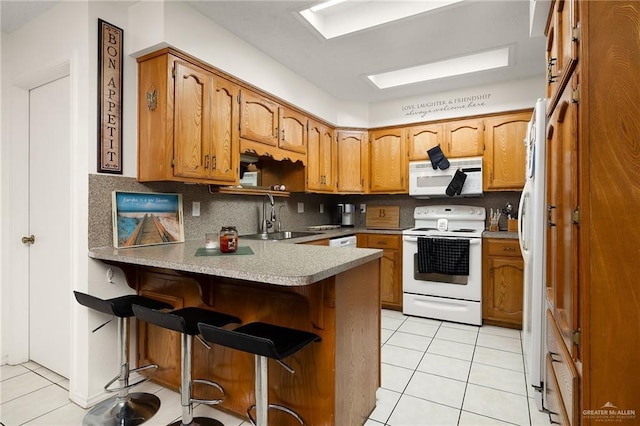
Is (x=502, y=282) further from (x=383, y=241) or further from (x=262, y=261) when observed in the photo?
(x=262, y=261)

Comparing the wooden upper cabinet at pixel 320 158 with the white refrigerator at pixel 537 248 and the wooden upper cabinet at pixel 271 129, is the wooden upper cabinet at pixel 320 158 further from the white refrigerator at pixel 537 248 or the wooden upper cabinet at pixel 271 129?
the white refrigerator at pixel 537 248

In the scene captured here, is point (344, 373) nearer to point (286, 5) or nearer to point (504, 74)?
point (286, 5)

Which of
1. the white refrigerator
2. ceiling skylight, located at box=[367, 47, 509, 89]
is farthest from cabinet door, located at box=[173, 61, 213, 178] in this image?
the white refrigerator

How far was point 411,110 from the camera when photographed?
3.94 metres

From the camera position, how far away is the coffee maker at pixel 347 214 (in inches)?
171

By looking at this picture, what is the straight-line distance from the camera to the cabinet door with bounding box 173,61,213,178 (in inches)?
83.9

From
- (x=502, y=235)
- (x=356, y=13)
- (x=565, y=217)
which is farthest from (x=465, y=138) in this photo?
(x=565, y=217)

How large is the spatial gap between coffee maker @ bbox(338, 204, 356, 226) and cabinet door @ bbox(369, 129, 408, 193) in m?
0.39

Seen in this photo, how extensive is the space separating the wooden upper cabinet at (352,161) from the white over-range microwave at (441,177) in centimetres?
60

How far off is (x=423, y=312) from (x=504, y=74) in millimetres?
2598

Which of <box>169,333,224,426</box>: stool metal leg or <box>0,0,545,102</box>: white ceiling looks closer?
<box>169,333,224,426</box>: stool metal leg

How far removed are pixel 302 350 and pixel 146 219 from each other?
142 cm

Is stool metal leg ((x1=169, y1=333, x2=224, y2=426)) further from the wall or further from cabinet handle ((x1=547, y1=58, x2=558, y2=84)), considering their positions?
cabinet handle ((x1=547, y1=58, x2=558, y2=84))

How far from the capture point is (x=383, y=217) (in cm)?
436
